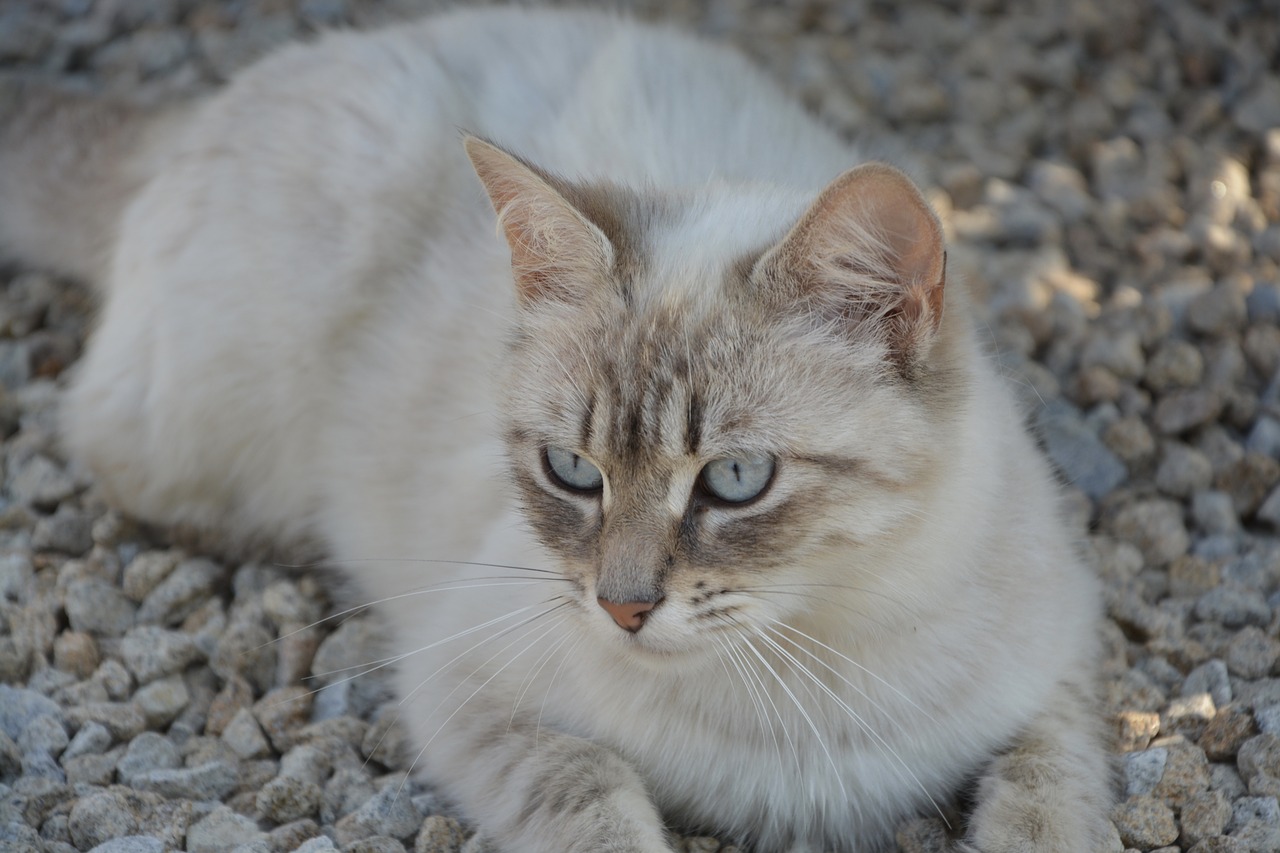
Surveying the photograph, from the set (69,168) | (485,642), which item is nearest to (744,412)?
(485,642)

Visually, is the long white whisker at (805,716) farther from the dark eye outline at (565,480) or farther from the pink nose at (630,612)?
the dark eye outline at (565,480)

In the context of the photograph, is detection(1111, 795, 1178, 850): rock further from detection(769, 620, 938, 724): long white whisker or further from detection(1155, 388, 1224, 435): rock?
detection(1155, 388, 1224, 435): rock

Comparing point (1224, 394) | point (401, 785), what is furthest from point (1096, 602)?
point (401, 785)

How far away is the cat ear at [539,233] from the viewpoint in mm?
2396

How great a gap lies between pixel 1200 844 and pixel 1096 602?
2.01 ft

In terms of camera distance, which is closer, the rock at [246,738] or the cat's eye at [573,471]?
the cat's eye at [573,471]

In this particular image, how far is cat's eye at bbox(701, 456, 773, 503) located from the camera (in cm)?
227

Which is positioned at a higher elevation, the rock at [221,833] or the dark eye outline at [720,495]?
the dark eye outline at [720,495]

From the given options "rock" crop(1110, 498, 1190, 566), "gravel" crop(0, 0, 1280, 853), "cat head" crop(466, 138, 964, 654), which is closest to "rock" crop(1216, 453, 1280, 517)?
"gravel" crop(0, 0, 1280, 853)

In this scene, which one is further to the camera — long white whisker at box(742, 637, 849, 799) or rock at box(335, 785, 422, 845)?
rock at box(335, 785, 422, 845)

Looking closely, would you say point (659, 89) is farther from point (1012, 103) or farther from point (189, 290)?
point (1012, 103)

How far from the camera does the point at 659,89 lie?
138 inches

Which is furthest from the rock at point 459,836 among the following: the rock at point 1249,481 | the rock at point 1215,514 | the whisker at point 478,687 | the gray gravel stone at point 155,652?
the rock at point 1249,481

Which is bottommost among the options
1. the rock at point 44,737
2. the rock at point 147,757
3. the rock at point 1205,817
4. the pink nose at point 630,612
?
the rock at point 147,757
